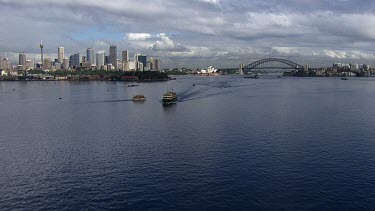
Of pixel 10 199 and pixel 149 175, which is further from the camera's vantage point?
pixel 149 175

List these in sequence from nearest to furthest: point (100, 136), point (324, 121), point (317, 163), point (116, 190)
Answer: point (116, 190)
point (317, 163)
point (100, 136)
point (324, 121)

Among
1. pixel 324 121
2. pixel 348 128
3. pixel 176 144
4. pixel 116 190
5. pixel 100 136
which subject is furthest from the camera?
pixel 324 121

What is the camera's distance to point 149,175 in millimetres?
16547

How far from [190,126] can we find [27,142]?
11.3 m

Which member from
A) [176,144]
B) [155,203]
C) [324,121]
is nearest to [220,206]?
[155,203]

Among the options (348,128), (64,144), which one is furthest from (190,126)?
(348,128)

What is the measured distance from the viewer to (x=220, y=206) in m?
13.4

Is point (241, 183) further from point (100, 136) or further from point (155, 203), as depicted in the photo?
point (100, 136)

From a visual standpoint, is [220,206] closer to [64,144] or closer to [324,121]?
[64,144]

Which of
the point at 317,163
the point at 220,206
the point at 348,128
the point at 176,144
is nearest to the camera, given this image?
the point at 220,206

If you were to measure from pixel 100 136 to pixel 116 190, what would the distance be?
10.5 meters

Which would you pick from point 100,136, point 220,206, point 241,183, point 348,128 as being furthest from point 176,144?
point 348,128

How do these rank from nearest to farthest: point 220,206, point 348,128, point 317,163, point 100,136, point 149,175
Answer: point 220,206, point 149,175, point 317,163, point 100,136, point 348,128

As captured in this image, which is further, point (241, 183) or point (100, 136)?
point (100, 136)
